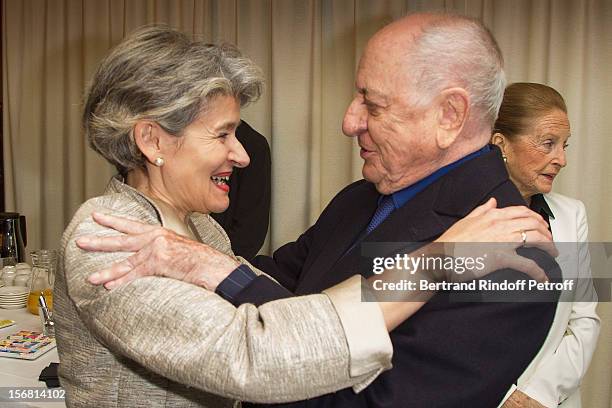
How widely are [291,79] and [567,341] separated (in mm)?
2257

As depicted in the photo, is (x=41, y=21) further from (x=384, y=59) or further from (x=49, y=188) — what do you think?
(x=384, y=59)

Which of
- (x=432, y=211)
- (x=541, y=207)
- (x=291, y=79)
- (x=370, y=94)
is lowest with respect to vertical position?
Result: (x=541, y=207)

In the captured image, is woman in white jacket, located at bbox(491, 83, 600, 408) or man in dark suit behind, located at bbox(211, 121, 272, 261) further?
man in dark suit behind, located at bbox(211, 121, 272, 261)

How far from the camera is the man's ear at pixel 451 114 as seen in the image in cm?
121

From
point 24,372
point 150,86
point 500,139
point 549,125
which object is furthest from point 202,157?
point 549,125

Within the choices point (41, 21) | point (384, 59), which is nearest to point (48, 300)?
point (384, 59)

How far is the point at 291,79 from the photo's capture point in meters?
3.60

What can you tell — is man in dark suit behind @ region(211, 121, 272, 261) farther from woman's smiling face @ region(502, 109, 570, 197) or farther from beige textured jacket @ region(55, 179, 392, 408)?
beige textured jacket @ region(55, 179, 392, 408)

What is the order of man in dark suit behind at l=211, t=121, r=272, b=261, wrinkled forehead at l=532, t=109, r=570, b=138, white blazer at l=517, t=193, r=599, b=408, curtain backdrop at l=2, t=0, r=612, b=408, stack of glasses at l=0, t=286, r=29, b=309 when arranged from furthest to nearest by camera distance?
curtain backdrop at l=2, t=0, r=612, b=408 < man in dark suit behind at l=211, t=121, r=272, b=261 < stack of glasses at l=0, t=286, r=29, b=309 < wrinkled forehead at l=532, t=109, r=570, b=138 < white blazer at l=517, t=193, r=599, b=408

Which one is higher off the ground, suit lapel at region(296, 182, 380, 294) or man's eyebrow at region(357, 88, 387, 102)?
man's eyebrow at region(357, 88, 387, 102)

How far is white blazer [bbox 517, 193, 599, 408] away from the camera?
1884 millimetres

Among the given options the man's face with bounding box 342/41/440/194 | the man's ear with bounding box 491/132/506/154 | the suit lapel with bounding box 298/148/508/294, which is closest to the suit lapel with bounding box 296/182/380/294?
the suit lapel with bounding box 298/148/508/294

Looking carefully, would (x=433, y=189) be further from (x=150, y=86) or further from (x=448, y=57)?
(x=150, y=86)

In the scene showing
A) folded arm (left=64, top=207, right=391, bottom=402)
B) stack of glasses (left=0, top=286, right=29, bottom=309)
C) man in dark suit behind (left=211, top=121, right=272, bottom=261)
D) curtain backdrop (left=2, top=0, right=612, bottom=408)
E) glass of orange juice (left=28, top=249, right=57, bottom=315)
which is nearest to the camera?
folded arm (left=64, top=207, right=391, bottom=402)
